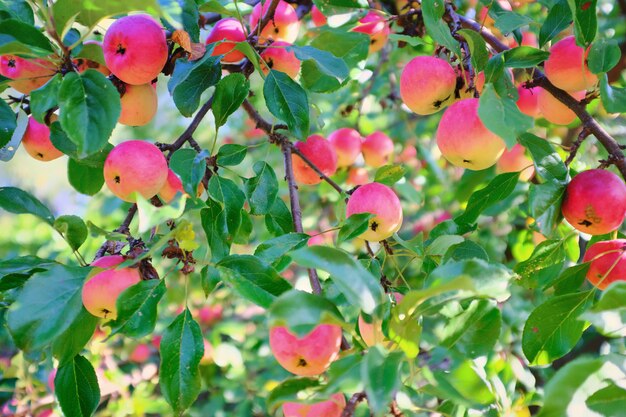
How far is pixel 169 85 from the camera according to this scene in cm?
105

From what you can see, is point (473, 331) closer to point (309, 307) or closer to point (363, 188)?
point (309, 307)

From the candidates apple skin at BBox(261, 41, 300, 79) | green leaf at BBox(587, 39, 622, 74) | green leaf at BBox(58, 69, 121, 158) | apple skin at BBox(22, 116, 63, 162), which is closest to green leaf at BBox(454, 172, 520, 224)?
green leaf at BBox(587, 39, 622, 74)

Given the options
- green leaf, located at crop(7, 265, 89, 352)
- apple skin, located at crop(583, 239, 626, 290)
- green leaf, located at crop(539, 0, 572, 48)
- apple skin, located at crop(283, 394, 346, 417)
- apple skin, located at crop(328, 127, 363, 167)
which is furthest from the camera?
apple skin, located at crop(328, 127, 363, 167)

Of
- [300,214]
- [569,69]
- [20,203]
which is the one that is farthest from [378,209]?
[20,203]

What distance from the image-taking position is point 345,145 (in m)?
1.82

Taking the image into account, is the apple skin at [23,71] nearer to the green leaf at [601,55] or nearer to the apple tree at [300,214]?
the apple tree at [300,214]

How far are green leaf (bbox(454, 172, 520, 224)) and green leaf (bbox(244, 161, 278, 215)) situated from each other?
1.28 feet

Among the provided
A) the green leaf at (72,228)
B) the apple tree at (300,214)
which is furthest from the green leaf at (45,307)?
the green leaf at (72,228)

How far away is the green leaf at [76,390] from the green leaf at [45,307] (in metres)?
0.24

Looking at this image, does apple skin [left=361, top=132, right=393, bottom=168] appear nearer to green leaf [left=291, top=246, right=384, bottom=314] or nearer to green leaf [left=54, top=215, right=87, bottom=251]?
green leaf [left=54, top=215, right=87, bottom=251]

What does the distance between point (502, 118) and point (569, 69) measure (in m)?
0.36

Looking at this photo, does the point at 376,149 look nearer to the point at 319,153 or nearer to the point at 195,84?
the point at 319,153

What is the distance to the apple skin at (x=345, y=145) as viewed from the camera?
1813 mm

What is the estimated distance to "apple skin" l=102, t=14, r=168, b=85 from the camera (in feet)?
3.39
